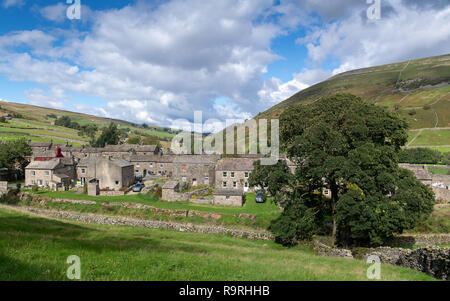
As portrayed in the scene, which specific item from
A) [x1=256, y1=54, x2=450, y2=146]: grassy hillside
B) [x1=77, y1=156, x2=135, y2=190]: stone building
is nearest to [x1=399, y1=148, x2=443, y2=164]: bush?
[x1=256, y1=54, x2=450, y2=146]: grassy hillside

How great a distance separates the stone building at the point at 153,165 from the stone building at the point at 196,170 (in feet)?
34.4

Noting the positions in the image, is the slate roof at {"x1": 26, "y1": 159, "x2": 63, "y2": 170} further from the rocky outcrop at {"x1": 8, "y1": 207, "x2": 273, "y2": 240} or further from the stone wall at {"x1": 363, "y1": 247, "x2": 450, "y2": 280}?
the stone wall at {"x1": 363, "y1": 247, "x2": 450, "y2": 280}

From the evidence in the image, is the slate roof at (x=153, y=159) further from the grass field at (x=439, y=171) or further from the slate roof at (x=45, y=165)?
the grass field at (x=439, y=171)

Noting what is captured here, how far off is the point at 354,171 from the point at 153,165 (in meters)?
52.2

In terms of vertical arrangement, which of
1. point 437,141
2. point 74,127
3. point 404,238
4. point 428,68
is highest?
point 428,68

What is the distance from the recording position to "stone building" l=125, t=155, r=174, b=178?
63037 millimetres

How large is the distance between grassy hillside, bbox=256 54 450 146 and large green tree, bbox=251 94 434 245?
7278cm

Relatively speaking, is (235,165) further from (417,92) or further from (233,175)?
(417,92)

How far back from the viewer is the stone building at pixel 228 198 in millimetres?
38625

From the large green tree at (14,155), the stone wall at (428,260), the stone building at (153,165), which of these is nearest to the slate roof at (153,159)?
the stone building at (153,165)

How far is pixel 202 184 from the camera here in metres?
51.6

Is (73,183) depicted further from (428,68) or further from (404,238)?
(428,68)
